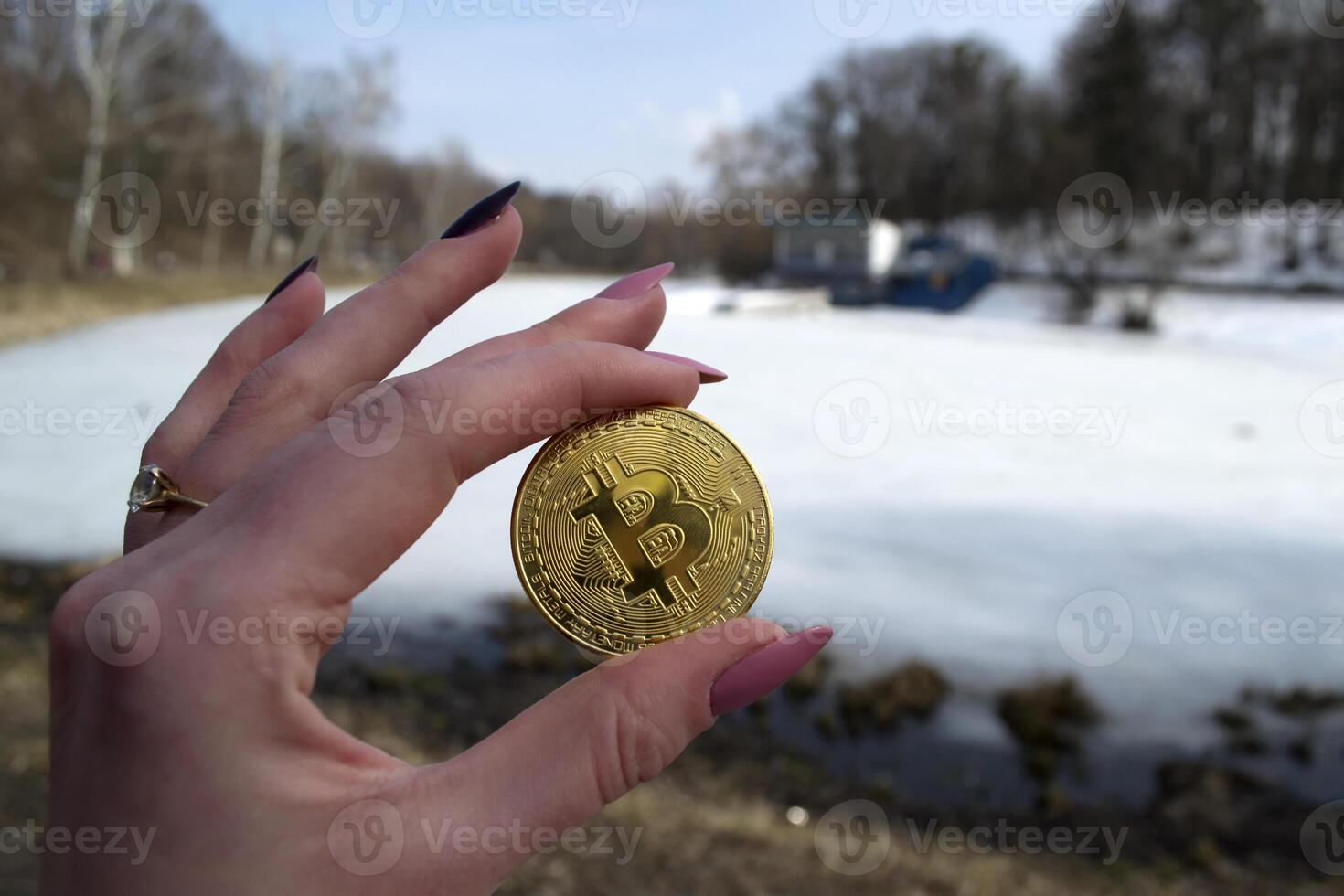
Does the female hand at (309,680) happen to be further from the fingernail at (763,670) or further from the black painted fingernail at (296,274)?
the black painted fingernail at (296,274)

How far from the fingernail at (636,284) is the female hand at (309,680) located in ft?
0.71

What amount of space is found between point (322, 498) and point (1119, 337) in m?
24.2

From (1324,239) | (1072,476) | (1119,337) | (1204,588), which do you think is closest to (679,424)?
(1204,588)

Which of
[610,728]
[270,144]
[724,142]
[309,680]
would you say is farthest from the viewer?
[724,142]

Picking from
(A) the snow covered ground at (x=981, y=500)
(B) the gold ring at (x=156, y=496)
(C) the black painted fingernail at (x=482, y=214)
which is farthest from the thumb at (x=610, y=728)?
(A) the snow covered ground at (x=981, y=500)

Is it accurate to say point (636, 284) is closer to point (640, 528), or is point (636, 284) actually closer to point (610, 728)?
point (640, 528)

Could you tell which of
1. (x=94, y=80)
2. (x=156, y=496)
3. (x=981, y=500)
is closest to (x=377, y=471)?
(x=156, y=496)

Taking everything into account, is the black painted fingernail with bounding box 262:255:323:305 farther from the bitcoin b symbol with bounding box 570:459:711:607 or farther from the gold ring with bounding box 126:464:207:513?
the bitcoin b symbol with bounding box 570:459:711:607

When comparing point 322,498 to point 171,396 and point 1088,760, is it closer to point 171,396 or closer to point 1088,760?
point 1088,760

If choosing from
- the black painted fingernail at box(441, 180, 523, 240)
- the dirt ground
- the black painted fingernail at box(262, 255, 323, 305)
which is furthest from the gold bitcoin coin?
the dirt ground

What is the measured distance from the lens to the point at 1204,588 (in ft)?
21.4

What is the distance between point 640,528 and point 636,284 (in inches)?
19.8

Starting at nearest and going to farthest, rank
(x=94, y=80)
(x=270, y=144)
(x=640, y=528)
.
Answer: (x=640, y=528) < (x=94, y=80) < (x=270, y=144)

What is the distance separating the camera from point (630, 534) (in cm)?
172
